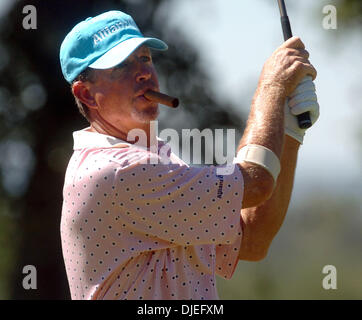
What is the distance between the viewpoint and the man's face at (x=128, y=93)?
3439 mm

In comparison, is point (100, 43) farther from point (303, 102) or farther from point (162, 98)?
point (303, 102)

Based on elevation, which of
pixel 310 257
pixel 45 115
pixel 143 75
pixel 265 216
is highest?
pixel 45 115

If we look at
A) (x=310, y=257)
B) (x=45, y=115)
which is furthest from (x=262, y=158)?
(x=310, y=257)

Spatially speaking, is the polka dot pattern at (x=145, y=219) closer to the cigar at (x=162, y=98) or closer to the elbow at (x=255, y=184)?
the elbow at (x=255, y=184)

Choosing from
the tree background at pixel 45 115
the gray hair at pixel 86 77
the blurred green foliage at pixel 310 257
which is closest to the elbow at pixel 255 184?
the gray hair at pixel 86 77

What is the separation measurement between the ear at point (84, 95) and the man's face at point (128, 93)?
0.04 meters

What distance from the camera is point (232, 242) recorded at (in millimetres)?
3357

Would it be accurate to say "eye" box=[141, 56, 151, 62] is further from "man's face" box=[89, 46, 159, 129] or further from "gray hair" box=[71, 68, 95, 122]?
"gray hair" box=[71, 68, 95, 122]

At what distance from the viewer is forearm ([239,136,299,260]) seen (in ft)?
12.0

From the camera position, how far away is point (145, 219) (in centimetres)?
327

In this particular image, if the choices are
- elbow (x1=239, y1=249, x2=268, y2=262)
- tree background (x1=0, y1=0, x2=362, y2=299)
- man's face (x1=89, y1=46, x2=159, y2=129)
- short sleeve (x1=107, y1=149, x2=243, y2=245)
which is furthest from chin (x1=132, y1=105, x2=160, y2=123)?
tree background (x1=0, y1=0, x2=362, y2=299)

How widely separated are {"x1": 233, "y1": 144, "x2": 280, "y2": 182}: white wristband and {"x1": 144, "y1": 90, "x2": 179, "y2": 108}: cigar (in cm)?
28

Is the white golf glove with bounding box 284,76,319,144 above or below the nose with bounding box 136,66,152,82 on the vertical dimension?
below

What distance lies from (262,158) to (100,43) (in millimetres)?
703
